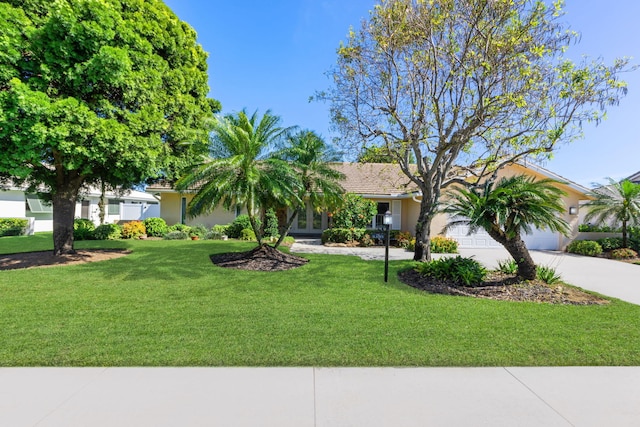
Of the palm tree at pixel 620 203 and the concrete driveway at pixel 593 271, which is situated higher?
the palm tree at pixel 620 203

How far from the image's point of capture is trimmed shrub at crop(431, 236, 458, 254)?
14.2 metres

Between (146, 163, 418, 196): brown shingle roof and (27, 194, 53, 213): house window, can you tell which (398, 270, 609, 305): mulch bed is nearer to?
(146, 163, 418, 196): brown shingle roof

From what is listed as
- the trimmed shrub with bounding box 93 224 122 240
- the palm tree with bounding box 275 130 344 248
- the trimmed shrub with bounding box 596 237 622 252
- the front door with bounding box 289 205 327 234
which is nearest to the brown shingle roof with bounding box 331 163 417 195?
the front door with bounding box 289 205 327 234

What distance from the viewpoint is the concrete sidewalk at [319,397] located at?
8.63ft

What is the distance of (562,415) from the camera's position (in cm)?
275

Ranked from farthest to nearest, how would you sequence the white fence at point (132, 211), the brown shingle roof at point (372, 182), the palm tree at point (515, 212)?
the white fence at point (132, 211) → the brown shingle roof at point (372, 182) → the palm tree at point (515, 212)

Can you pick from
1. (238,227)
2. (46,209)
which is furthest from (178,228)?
(46,209)

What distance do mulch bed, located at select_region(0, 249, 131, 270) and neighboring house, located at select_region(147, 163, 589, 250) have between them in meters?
3.82

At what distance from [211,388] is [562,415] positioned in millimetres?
3452

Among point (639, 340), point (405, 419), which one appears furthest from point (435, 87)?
point (405, 419)

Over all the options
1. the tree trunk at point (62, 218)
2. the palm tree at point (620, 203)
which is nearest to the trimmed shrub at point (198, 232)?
the tree trunk at point (62, 218)

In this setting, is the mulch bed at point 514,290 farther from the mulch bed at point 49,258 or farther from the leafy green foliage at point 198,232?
the leafy green foliage at point 198,232

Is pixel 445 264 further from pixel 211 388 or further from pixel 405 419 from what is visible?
pixel 211 388

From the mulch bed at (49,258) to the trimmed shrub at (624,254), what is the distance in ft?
68.7
